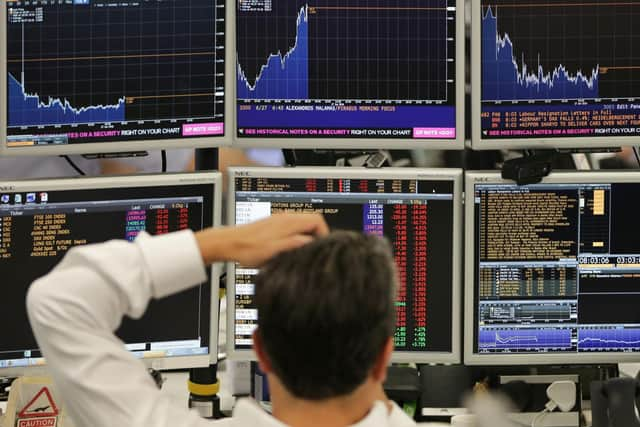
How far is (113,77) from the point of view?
2.29 meters

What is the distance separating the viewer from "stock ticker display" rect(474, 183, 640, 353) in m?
2.32

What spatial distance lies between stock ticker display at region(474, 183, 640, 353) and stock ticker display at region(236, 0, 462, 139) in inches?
9.9

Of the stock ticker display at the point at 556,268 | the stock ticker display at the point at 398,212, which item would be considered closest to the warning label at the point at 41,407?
the stock ticker display at the point at 398,212

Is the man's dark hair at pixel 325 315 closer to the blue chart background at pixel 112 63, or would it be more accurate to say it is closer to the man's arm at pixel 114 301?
the man's arm at pixel 114 301

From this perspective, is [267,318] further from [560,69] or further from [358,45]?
[560,69]

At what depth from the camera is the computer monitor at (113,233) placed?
2268 mm

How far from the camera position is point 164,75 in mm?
2291

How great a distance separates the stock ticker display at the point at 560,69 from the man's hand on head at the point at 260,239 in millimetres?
1122

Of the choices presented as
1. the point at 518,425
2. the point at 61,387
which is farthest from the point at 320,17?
the point at 61,387

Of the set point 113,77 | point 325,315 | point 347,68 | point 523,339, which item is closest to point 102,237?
point 113,77

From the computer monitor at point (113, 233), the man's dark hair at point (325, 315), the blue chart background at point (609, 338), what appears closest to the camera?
the man's dark hair at point (325, 315)

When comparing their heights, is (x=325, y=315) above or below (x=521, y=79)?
below

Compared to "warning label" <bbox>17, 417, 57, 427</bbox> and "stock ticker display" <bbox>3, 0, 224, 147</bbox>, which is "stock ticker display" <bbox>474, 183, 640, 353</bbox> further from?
"warning label" <bbox>17, 417, 57, 427</bbox>

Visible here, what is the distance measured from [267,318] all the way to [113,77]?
50.0 inches
